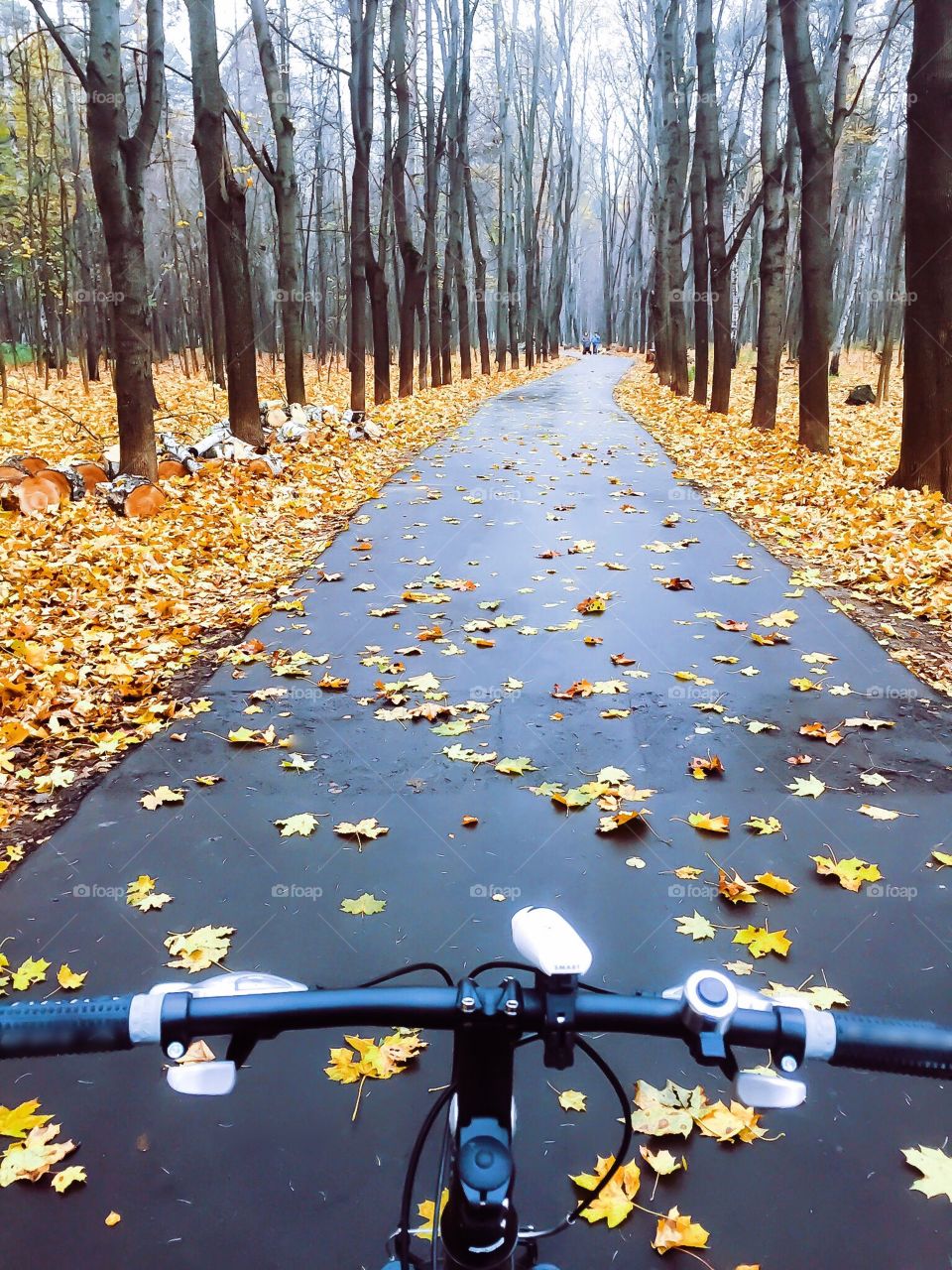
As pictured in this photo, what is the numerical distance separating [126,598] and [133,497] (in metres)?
2.60

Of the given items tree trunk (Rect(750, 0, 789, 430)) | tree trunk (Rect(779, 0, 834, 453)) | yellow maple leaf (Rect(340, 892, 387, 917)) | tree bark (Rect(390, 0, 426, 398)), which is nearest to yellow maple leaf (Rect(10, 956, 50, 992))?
yellow maple leaf (Rect(340, 892, 387, 917))

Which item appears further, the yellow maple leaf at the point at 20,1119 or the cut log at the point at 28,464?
the cut log at the point at 28,464

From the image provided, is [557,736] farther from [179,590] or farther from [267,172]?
[267,172]

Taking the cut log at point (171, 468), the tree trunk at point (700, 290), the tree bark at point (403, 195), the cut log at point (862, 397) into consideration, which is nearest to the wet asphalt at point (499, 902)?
the cut log at point (171, 468)

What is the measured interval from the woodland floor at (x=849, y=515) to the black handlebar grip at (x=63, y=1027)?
16.0 ft

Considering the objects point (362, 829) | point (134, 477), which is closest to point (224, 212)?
point (134, 477)

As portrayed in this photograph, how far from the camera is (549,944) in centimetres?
110

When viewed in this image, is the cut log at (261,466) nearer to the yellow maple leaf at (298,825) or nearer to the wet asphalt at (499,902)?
the wet asphalt at (499,902)

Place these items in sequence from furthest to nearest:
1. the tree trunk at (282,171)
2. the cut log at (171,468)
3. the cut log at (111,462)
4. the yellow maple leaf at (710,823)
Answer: the tree trunk at (282,171) < the cut log at (171,468) < the cut log at (111,462) < the yellow maple leaf at (710,823)

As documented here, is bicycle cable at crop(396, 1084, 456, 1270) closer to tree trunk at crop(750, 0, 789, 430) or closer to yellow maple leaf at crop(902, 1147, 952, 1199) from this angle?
yellow maple leaf at crop(902, 1147, 952, 1199)

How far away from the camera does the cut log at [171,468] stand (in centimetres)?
1034

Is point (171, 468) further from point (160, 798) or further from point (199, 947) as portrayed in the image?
point (199, 947)

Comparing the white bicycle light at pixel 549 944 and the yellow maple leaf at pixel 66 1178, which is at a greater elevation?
the white bicycle light at pixel 549 944

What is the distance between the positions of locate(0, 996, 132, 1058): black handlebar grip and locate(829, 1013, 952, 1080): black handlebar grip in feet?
2.89
